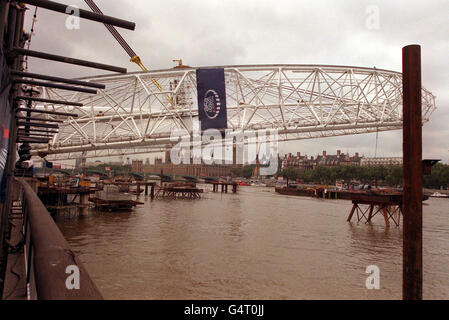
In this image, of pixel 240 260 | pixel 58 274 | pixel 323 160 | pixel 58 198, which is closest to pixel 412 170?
pixel 58 274

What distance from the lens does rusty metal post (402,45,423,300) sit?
18.5 feet

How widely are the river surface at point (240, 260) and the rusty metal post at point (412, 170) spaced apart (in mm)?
3662

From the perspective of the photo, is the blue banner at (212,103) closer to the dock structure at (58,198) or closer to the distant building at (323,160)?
the dock structure at (58,198)

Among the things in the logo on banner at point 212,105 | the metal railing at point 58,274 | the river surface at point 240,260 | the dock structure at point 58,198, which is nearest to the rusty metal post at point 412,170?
the river surface at point 240,260

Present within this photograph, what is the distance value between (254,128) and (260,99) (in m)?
3.52

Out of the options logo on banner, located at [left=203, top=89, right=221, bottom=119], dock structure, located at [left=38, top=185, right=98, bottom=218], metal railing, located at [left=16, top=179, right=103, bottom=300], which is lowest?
dock structure, located at [left=38, top=185, right=98, bottom=218]

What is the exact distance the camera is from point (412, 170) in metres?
5.63

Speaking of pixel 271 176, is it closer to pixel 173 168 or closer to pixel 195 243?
pixel 173 168

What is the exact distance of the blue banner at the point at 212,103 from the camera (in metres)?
25.5

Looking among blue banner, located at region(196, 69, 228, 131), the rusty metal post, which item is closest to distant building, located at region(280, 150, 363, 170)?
blue banner, located at region(196, 69, 228, 131)

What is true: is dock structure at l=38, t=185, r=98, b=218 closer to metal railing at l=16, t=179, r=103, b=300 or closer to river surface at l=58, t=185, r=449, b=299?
river surface at l=58, t=185, r=449, b=299

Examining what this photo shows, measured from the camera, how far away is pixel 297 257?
13.2 metres

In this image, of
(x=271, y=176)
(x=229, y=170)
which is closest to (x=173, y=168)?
(x=229, y=170)

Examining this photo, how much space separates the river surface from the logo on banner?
343 inches
